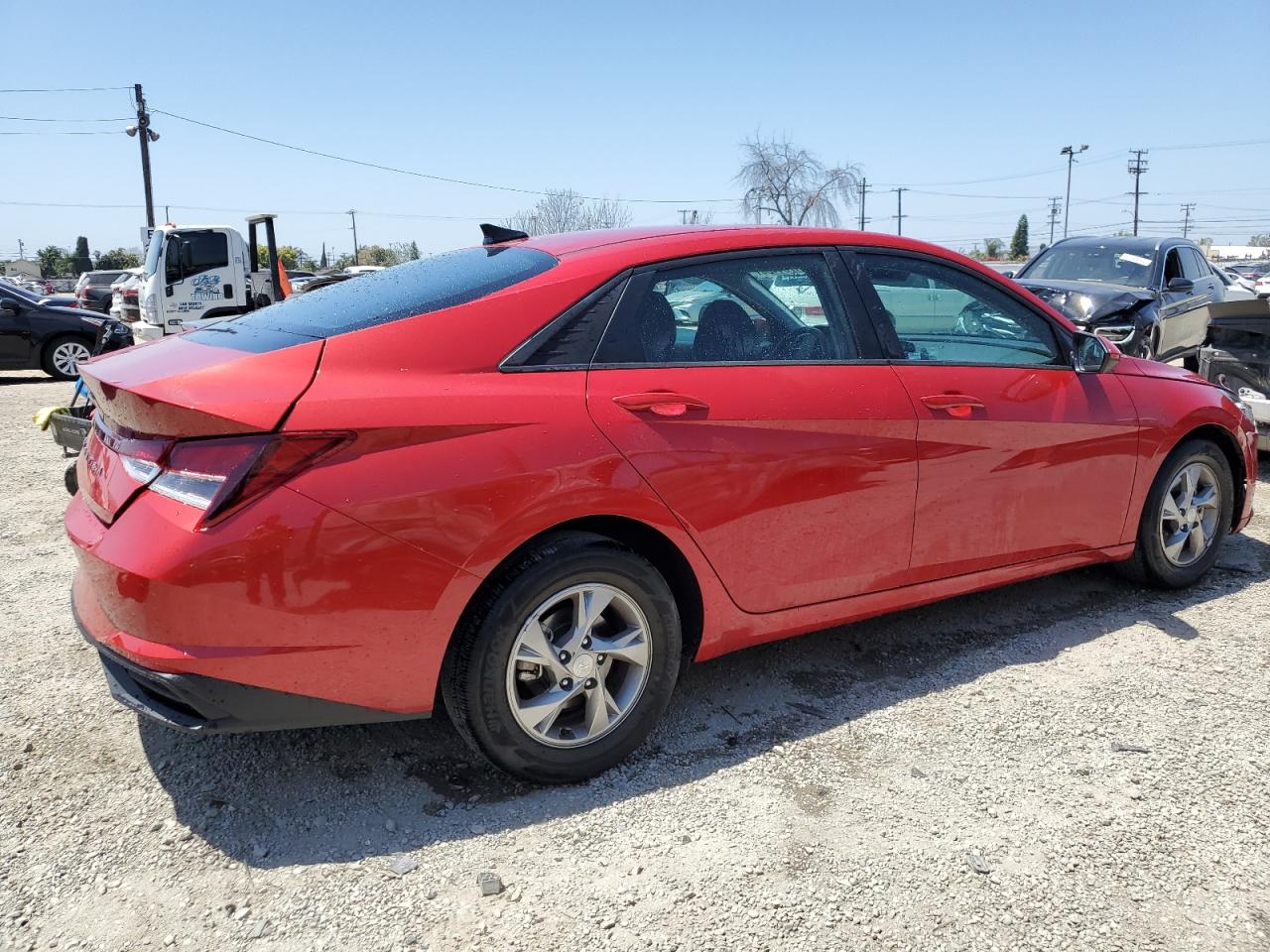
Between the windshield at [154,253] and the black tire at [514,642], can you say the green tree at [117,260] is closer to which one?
the windshield at [154,253]

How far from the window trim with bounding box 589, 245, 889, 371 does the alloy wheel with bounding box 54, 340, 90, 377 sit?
1271 centimetres

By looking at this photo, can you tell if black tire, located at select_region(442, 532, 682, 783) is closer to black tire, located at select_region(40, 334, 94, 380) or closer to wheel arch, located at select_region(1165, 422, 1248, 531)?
wheel arch, located at select_region(1165, 422, 1248, 531)

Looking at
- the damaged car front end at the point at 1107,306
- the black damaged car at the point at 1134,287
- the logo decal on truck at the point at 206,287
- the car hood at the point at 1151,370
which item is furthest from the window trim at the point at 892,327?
the logo decal on truck at the point at 206,287

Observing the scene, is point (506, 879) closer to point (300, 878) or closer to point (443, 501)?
point (300, 878)

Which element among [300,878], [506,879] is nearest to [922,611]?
[506,879]

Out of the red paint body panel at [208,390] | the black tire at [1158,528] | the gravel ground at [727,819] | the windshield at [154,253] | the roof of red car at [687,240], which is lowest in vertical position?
the gravel ground at [727,819]

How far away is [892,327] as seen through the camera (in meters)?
3.37

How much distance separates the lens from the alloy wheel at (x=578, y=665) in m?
2.63

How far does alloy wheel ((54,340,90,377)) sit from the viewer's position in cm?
1316

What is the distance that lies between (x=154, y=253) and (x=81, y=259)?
71.3 meters

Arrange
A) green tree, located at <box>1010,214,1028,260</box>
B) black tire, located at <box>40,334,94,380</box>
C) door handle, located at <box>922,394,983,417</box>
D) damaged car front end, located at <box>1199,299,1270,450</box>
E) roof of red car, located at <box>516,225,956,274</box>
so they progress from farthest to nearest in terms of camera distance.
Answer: green tree, located at <box>1010,214,1028,260</box> → black tire, located at <box>40,334,94,380</box> → damaged car front end, located at <box>1199,299,1270,450</box> → door handle, located at <box>922,394,983,417</box> → roof of red car, located at <box>516,225,956,274</box>

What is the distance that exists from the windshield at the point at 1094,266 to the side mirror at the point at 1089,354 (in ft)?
20.7

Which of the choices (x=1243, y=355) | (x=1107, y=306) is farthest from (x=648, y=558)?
(x=1107, y=306)

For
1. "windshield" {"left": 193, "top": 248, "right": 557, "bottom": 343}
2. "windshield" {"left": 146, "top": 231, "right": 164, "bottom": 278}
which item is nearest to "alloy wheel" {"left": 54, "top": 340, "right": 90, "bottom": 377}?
"windshield" {"left": 146, "top": 231, "right": 164, "bottom": 278}
